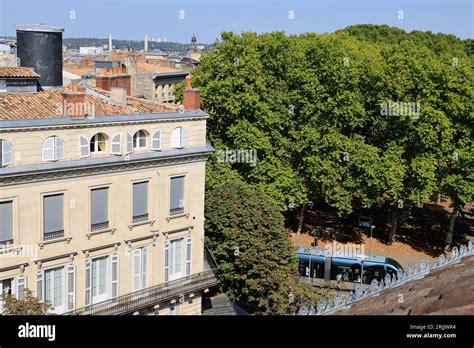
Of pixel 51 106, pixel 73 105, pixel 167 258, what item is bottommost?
pixel 167 258

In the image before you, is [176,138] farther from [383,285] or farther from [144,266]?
[383,285]

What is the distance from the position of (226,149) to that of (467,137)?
16.9m

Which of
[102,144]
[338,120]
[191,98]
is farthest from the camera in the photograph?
[338,120]

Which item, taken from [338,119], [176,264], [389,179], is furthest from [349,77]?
[176,264]

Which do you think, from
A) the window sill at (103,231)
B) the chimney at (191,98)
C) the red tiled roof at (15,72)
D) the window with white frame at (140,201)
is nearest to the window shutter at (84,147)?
the window with white frame at (140,201)

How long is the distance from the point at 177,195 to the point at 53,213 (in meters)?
6.60

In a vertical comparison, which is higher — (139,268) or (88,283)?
(139,268)

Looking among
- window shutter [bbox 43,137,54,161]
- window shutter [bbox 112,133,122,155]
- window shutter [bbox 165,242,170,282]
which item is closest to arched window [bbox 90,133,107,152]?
window shutter [bbox 112,133,122,155]

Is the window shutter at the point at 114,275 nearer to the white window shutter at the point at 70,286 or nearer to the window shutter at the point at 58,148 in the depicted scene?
the white window shutter at the point at 70,286

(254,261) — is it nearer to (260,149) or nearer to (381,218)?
(260,149)

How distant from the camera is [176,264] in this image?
108ft

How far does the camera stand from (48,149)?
27.1m

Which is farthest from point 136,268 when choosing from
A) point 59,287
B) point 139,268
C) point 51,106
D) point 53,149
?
point 51,106

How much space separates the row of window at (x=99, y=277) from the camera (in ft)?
90.6
